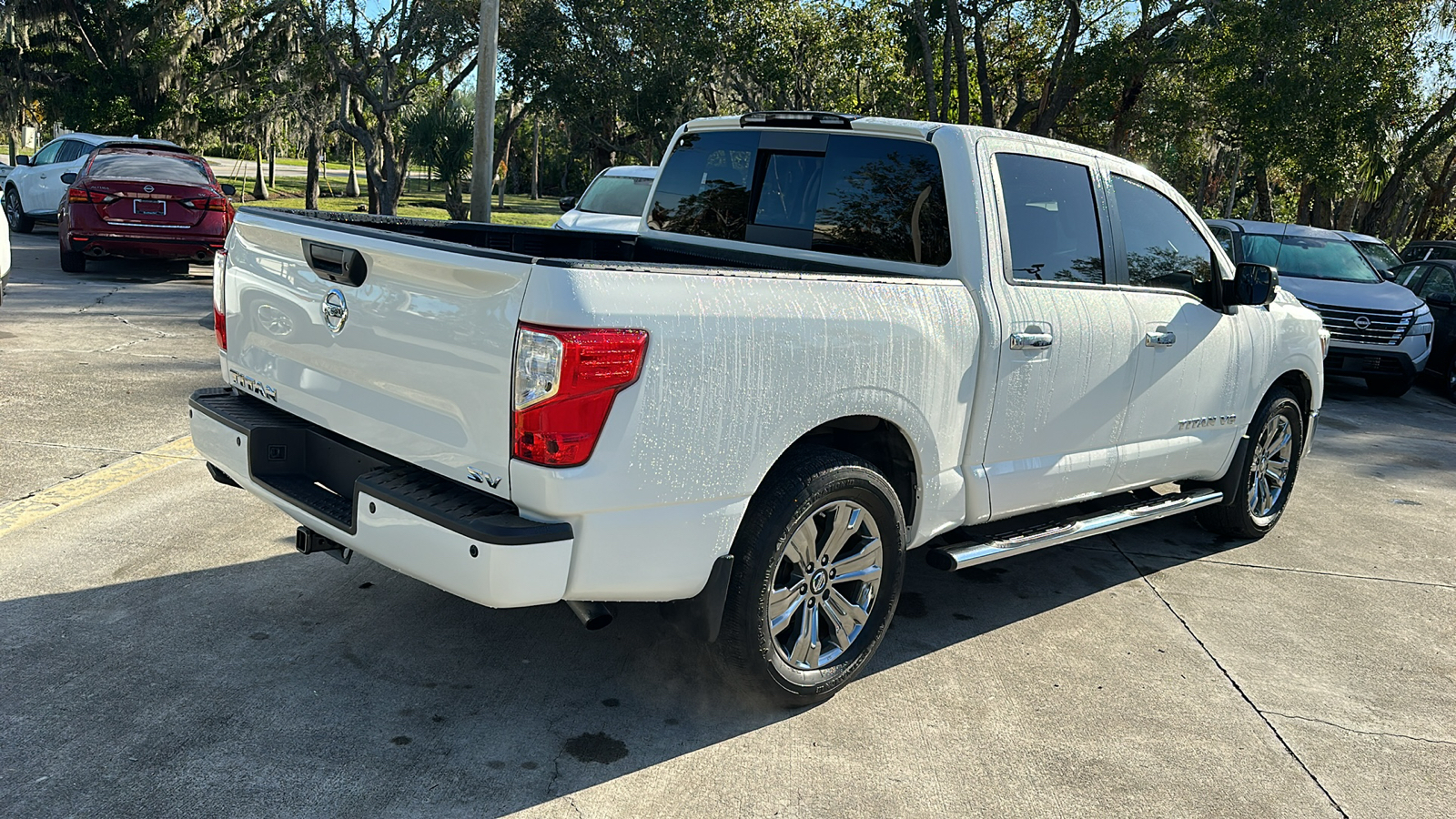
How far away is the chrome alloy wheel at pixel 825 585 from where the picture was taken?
11.9 ft

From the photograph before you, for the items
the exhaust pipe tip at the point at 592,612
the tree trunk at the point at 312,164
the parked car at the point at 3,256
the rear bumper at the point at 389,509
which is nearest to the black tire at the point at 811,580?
the exhaust pipe tip at the point at 592,612

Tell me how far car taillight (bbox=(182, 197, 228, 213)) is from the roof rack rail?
10422 millimetres

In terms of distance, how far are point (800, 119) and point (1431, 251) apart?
15.8 m

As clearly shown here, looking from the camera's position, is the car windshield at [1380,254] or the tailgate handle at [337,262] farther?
the car windshield at [1380,254]

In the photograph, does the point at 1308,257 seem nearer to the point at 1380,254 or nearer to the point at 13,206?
the point at 1380,254

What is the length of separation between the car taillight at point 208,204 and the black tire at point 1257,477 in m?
11.5

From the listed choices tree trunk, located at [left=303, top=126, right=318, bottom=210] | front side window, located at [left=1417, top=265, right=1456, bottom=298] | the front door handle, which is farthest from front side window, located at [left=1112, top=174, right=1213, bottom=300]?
tree trunk, located at [left=303, top=126, right=318, bottom=210]

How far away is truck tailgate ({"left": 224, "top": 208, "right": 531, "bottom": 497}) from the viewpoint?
2.96 m

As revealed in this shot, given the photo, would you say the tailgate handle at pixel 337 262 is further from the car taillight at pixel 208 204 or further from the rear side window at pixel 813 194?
the car taillight at pixel 208 204

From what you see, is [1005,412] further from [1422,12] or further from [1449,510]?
[1422,12]

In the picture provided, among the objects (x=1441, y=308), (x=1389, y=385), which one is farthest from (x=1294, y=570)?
(x=1441, y=308)

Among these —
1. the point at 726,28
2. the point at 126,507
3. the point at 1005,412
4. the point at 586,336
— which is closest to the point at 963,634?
the point at 1005,412

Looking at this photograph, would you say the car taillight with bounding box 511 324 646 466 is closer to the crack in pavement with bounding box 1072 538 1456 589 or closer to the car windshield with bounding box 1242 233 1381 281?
the crack in pavement with bounding box 1072 538 1456 589

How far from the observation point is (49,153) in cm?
1891
